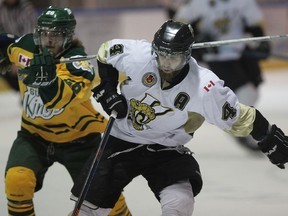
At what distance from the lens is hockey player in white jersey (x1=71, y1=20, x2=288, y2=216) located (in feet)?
8.95

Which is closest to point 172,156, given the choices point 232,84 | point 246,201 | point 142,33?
point 246,201

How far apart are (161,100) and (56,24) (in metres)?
0.67

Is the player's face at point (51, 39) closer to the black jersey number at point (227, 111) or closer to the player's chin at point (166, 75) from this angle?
the player's chin at point (166, 75)

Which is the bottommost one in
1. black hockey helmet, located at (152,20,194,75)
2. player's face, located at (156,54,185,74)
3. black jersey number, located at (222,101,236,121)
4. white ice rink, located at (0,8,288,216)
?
white ice rink, located at (0,8,288,216)

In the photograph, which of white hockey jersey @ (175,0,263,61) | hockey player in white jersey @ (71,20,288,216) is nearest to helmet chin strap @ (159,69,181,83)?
hockey player in white jersey @ (71,20,288,216)

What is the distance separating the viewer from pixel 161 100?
2.79 metres

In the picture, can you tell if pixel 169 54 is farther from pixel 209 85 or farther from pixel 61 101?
pixel 61 101

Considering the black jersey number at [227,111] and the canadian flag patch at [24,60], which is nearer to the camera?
the black jersey number at [227,111]

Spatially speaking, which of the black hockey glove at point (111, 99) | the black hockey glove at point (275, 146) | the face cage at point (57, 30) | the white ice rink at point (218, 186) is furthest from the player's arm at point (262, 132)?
the white ice rink at point (218, 186)

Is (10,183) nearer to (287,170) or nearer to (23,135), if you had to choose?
(23,135)

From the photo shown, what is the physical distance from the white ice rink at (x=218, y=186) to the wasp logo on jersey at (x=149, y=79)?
1.13 metres

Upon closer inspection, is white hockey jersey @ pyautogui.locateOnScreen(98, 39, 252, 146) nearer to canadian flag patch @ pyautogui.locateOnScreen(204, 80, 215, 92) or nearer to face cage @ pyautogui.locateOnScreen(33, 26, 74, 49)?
canadian flag patch @ pyautogui.locateOnScreen(204, 80, 215, 92)

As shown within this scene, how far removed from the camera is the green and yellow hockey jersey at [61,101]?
305cm

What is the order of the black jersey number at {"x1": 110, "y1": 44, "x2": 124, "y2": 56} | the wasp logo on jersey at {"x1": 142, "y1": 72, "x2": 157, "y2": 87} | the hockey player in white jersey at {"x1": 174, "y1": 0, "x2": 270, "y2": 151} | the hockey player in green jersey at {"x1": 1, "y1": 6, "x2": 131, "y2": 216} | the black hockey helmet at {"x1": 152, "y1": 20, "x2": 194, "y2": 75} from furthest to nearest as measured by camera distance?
the hockey player in white jersey at {"x1": 174, "y1": 0, "x2": 270, "y2": 151}, the hockey player in green jersey at {"x1": 1, "y1": 6, "x2": 131, "y2": 216}, the black jersey number at {"x1": 110, "y1": 44, "x2": 124, "y2": 56}, the wasp logo on jersey at {"x1": 142, "y1": 72, "x2": 157, "y2": 87}, the black hockey helmet at {"x1": 152, "y1": 20, "x2": 194, "y2": 75}
